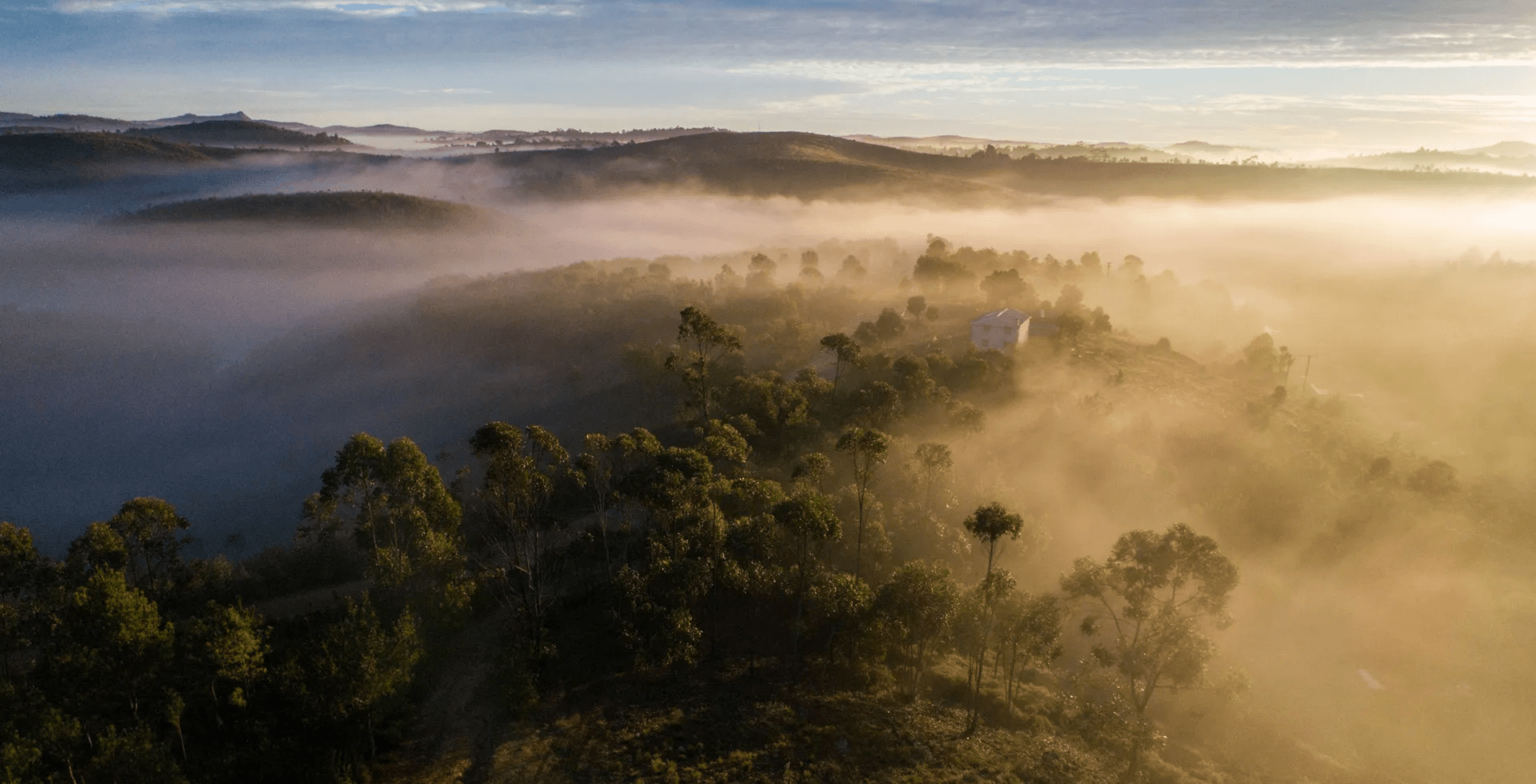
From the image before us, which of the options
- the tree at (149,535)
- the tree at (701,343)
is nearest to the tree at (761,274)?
the tree at (701,343)

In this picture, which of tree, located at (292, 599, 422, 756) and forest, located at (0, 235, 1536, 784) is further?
forest, located at (0, 235, 1536, 784)

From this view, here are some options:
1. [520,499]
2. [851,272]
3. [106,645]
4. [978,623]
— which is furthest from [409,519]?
[851,272]

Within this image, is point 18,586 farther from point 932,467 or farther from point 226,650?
point 932,467

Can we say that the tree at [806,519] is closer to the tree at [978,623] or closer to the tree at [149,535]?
the tree at [978,623]

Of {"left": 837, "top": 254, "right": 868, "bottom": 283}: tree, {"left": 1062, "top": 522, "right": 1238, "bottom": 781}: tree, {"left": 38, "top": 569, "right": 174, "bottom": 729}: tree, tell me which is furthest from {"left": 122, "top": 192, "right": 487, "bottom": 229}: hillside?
{"left": 1062, "top": 522, "right": 1238, "bottom": 781}: tree

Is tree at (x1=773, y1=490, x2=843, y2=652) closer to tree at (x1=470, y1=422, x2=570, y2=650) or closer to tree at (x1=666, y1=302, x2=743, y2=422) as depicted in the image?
tree at (x1=470, y1=422, x2=570, y2=650)

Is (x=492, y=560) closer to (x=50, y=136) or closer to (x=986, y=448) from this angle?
(x=986, y=448)
